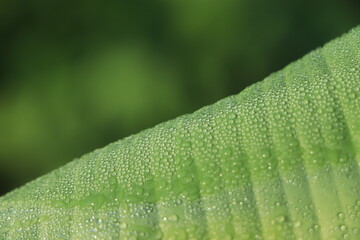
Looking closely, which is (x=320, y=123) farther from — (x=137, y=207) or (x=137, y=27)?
(x=137, y=27)

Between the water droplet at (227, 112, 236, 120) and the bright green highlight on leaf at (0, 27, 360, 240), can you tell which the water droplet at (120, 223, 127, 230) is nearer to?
the bright green highlight on leaf at (0, 27, 360, 240)

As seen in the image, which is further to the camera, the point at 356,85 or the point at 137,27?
the point at 137,27

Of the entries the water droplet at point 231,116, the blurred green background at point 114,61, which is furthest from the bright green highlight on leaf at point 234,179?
the blurred green background at point 114,61

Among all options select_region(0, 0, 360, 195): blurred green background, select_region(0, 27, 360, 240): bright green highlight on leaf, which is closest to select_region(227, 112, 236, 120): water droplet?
select_region(0, 27, 360, 240): bright green highlight on leaf

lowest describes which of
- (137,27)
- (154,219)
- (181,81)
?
(154,219)

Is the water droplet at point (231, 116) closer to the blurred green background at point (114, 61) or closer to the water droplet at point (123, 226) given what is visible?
the water droplet at point (123, 226)

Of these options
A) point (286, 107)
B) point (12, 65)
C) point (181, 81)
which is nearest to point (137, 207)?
point (286, 107)

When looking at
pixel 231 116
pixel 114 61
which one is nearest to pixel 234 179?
pixel 231 116
